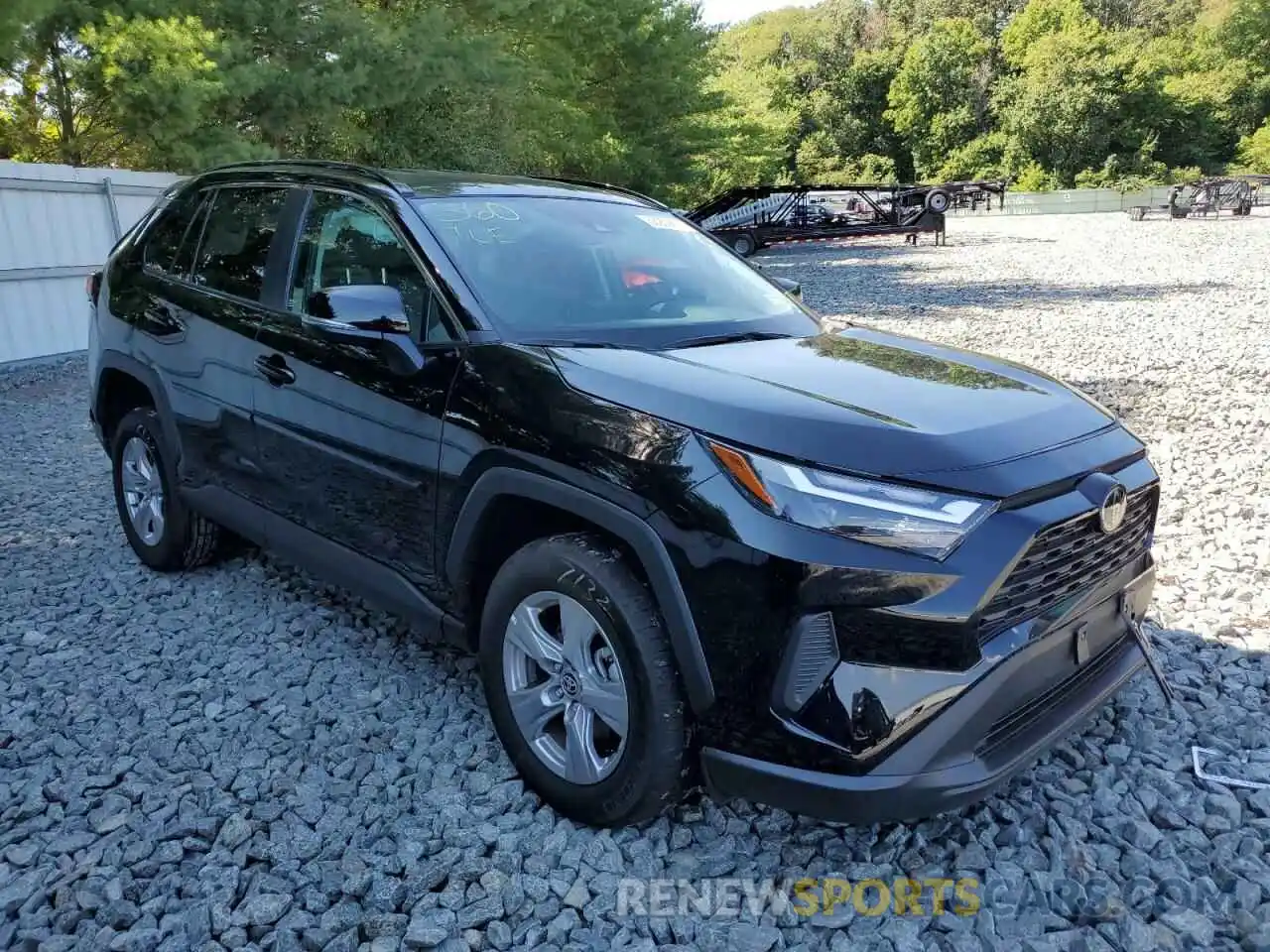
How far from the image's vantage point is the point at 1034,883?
239 centimetres

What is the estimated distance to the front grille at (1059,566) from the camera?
2.14m

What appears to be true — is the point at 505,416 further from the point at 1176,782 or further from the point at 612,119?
the point at 612,119

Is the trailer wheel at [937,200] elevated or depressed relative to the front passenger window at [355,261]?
elevated

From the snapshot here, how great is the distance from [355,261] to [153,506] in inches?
76.9

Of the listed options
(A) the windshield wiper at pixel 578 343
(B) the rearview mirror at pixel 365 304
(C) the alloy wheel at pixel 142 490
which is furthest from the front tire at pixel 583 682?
(C) the alloy wheel at pixel 142 490

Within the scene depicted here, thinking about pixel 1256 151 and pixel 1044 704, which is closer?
pixel 1044 704

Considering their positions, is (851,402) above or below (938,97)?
below

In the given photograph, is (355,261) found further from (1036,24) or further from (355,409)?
(1036,24)

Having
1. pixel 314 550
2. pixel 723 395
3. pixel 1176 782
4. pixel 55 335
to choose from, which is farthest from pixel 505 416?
pixel 55 335

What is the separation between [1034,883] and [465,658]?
210cm

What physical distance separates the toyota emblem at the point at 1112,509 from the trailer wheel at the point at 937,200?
990 inches

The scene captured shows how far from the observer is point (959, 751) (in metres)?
2.12

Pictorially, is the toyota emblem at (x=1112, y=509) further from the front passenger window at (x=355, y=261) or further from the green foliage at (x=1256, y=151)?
the green foliage at (x=1256, y=151)

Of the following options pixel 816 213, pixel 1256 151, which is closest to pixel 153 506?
pixel 816 213
